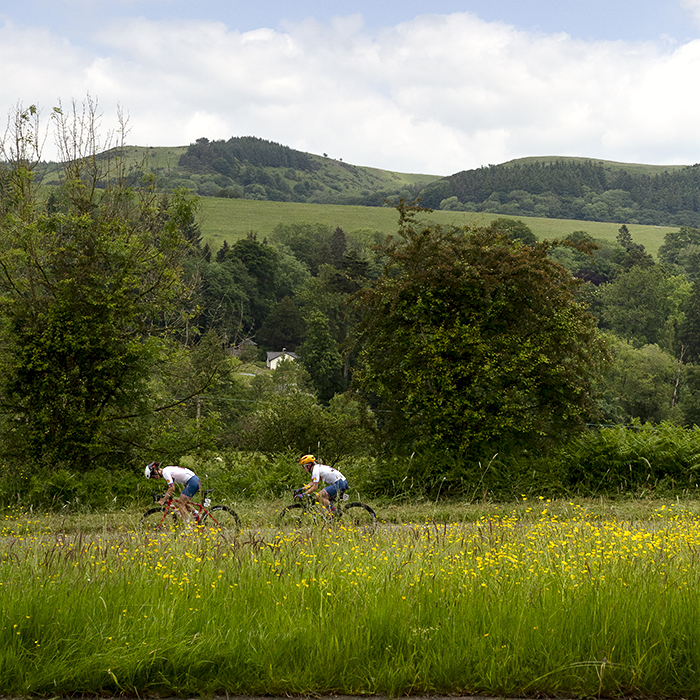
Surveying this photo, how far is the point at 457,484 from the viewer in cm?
1505

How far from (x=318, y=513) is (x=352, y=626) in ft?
14.1

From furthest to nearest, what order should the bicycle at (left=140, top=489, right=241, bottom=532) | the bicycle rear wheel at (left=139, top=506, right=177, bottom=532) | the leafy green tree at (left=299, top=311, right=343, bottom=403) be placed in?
1. the leafy green tree at (left=299, top=311, right=343, bottom=403)
2. the bicycle at (left=140, top=489, right=241, bottom=532)
3. the bicycle rear wheel at (left=139, top=506, right=177, bottom=532)

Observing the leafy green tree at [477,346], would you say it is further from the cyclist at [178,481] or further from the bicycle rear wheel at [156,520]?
the bicycle rear wheel at [156,520]

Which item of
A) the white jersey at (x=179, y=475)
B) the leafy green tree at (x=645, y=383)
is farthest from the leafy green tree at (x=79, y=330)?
the leafy green tree at (x=645, y=383)

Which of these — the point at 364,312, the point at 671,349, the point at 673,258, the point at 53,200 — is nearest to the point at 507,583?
the point at 364,312

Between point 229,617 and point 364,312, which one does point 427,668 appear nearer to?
point 229,617

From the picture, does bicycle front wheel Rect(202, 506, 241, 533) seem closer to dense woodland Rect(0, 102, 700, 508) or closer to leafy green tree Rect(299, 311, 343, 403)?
dense woodland Rect(0, 102, 700, 508)

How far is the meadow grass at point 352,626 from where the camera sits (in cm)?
375

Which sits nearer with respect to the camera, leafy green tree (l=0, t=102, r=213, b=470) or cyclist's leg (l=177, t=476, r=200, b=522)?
cyclist's leg (l=177, t=476, r=200, b=522)

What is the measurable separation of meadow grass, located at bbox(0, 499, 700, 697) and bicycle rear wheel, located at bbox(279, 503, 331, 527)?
2728mm

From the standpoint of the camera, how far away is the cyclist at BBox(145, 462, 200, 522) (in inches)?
417

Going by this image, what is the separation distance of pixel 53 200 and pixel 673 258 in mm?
128431

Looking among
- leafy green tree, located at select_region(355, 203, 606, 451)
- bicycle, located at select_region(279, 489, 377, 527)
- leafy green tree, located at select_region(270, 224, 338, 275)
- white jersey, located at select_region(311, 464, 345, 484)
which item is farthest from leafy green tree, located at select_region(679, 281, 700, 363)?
white jersey, located at select_region(311, 464, 345, 484)

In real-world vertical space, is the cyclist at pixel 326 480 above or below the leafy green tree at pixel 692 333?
above
